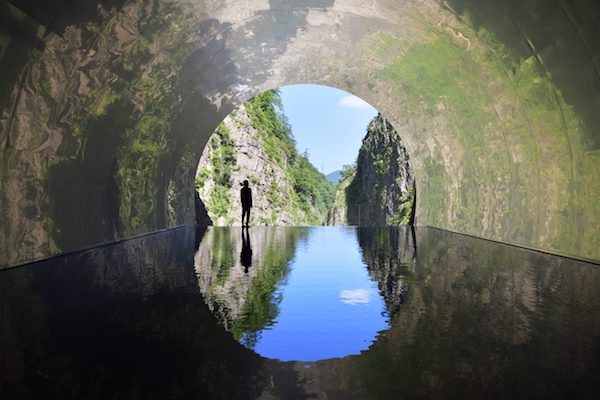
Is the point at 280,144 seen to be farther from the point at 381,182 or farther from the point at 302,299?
the point at 302,299

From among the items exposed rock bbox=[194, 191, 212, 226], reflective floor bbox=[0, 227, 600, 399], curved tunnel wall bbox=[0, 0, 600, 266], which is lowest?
reflective floor bbox=[0, 227, 600, 399]

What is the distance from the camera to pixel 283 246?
12289 mm

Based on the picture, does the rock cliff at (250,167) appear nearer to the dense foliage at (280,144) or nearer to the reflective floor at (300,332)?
the dense foliage at (280,144)

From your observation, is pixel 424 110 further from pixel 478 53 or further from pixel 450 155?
pixel 478 53

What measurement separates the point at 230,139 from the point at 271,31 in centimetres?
3179

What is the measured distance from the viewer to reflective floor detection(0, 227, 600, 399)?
298cm

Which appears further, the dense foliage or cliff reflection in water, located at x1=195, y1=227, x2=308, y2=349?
the dense foliage

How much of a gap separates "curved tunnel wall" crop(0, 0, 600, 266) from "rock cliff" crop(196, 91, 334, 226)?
2207 cm

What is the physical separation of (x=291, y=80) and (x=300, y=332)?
1200 centimetres

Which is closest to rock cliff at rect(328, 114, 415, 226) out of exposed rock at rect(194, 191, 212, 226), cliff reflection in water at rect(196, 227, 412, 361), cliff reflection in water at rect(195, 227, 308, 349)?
exposed rock at rect(194, 191, 212, 226)

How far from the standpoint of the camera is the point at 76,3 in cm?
690

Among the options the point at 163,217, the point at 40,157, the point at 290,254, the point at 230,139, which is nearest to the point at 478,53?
the point at 290,254

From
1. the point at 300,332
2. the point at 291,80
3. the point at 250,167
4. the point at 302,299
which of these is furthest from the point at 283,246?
the point at 250,167

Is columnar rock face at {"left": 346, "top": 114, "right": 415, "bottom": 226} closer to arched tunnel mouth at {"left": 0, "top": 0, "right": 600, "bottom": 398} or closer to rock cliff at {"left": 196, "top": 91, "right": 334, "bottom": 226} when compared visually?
rock cliff at {"left": 196, "top": 91, "right": 334, "bottom": 226}
